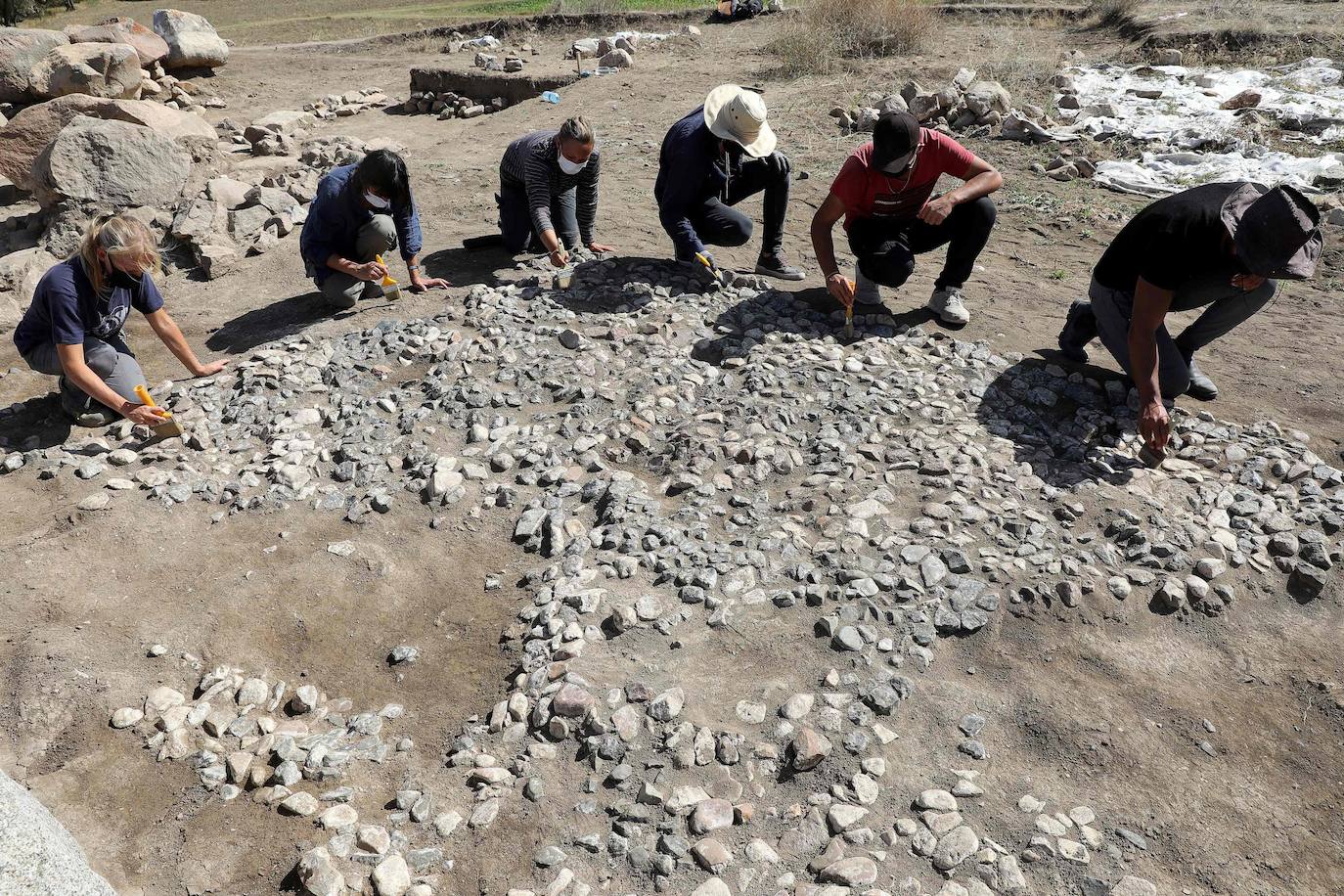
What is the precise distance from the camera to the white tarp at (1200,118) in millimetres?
7605

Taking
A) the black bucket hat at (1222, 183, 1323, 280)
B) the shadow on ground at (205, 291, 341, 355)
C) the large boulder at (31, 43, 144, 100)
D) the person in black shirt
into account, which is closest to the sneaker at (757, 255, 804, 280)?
the person in black shirt

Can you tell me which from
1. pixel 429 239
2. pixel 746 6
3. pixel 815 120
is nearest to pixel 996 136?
pixel 815 120

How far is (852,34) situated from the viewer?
12.5 meters

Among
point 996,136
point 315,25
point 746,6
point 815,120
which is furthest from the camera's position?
point 315,25

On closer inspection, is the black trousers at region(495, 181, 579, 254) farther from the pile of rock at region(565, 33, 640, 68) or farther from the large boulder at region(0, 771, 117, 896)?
the pile of rock at region(565, 33, 640, 68)

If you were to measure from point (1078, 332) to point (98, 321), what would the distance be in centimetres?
516

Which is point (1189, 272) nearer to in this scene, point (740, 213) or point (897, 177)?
point (897, 177)

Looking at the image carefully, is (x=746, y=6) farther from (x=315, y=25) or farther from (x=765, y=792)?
(x=765, y=792)

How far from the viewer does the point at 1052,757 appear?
291 centimetres

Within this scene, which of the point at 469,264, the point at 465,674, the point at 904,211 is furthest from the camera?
the point at 469,264

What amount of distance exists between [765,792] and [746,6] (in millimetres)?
16821

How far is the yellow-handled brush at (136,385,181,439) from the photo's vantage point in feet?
14.5

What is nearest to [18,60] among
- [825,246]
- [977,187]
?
[825,246]

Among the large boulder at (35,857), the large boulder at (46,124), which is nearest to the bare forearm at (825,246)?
the large boulder at (35,857)
